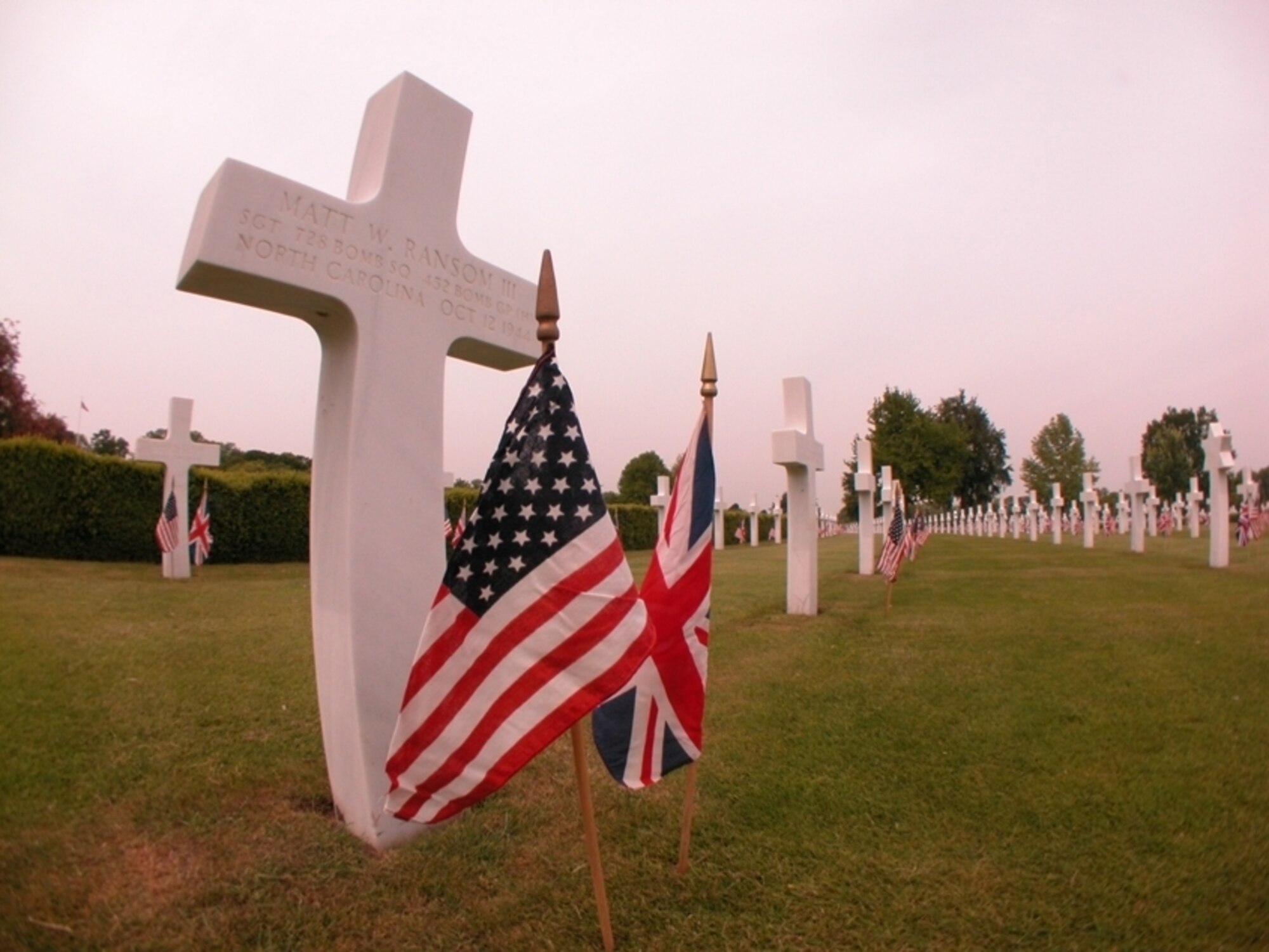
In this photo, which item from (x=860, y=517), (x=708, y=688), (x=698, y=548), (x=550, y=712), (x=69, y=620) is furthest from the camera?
(x=860, y=517)

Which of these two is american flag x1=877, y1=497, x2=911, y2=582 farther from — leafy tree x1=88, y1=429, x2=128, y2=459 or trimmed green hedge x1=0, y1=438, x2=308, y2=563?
leafy tree x1=88, y1=429, x2=128, y2=459

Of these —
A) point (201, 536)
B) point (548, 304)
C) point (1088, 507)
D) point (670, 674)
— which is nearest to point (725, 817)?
point (670, 674)

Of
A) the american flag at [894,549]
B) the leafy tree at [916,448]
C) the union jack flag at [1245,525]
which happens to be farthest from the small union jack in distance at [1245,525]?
the leafy tree at [916,448]

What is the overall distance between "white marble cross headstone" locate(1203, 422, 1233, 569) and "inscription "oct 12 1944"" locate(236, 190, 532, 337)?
17.4 m

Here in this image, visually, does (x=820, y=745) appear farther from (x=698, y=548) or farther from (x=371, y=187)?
(x=371, y=187)

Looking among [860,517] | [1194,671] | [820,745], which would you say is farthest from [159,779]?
[860,517]

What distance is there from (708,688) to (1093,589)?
29.7 ft

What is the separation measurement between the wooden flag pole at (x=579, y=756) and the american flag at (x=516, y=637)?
0.67ft

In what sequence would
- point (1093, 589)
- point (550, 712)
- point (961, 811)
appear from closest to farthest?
1. point (550, 712)
2. point (961, 811)
3. point (1093, 589)

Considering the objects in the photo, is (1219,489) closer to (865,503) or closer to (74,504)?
(865,503)

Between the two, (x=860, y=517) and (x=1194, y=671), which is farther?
(x=860, y=517)

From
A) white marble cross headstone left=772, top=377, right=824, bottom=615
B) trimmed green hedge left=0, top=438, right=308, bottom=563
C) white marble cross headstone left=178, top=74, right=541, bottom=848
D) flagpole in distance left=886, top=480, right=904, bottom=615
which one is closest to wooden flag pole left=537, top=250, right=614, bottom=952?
white marble cross headstone left=178, top=74, right=541, bottom=848

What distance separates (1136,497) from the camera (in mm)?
22438

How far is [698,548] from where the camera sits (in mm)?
3275
